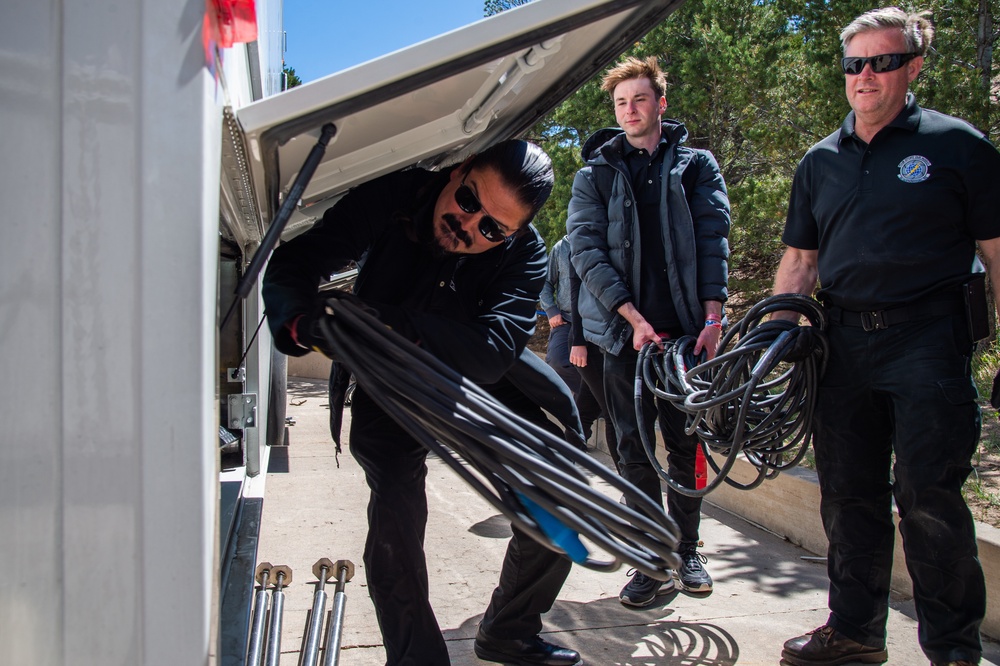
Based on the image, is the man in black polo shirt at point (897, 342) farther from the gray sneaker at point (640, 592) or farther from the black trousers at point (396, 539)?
the black trousers at point (396, 539)

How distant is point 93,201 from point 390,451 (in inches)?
54.0

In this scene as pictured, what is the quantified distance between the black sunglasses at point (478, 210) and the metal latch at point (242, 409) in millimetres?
1314

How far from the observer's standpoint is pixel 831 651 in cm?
305

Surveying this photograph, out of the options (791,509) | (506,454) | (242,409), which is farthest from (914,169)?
(242,409)

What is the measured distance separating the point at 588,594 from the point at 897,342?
1692 millimetres

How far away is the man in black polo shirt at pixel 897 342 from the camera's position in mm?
2797

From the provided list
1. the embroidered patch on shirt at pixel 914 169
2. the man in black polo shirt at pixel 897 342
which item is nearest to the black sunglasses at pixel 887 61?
the man in black polo shirt at pixel 897 342

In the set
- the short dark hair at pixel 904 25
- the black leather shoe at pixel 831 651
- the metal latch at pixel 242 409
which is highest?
the short dark hair at pixel 904 25

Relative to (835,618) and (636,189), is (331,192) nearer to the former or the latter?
(636,189)

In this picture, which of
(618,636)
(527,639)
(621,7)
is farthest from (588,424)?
(621,7)

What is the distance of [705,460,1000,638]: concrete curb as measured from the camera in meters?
3.87

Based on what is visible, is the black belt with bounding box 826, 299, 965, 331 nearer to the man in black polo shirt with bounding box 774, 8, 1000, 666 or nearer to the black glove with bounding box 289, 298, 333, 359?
the man in black polo shirt with bounding box 774, 8, 1000, 666

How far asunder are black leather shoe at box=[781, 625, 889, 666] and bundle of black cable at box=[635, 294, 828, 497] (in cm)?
56

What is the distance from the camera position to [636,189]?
12.8ft
